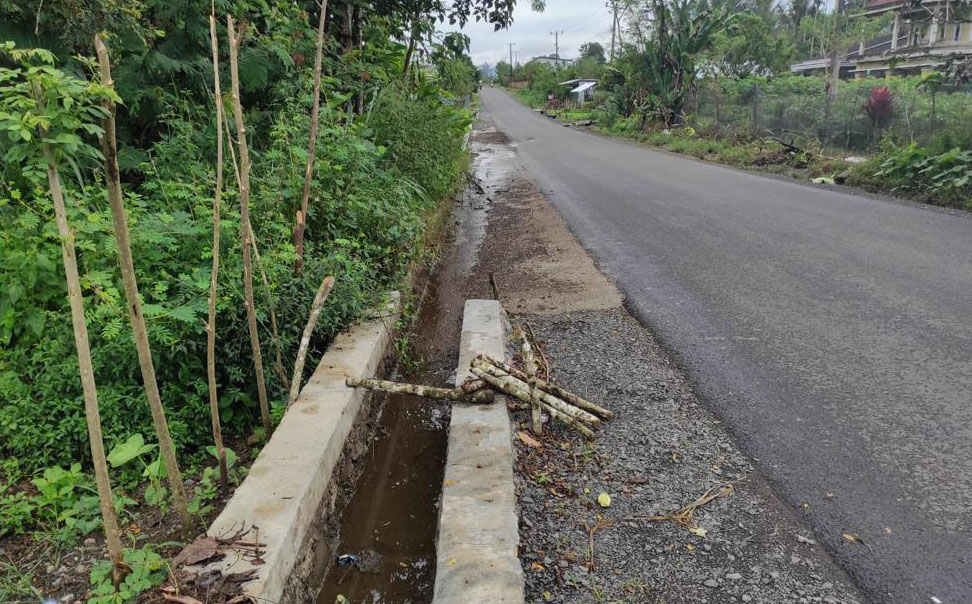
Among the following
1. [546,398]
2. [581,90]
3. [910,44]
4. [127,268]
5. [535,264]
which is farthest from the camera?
[581,90]

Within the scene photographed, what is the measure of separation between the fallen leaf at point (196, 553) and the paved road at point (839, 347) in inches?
89.4

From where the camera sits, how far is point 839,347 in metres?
4.20

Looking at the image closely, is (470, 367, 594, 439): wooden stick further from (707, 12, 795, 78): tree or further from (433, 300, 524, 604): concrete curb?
(707, 12, 795, 78): tree

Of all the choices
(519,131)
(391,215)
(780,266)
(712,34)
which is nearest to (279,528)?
(391,215)

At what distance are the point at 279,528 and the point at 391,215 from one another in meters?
3.50

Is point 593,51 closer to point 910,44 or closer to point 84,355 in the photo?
point 910,44

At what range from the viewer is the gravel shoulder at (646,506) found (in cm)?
229

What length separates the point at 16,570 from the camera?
231 cm

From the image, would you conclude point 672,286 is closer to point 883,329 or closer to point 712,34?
point 883,329

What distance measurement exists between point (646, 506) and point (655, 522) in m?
0.11

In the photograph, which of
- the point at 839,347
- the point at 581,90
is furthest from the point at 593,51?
the point at 839,347

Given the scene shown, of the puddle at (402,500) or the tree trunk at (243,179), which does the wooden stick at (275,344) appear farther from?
the puddle at (402,500)

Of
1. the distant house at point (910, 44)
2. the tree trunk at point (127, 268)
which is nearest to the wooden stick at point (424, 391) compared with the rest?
the tree trunk at point (127, 268)

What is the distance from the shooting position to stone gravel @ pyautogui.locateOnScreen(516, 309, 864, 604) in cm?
227
